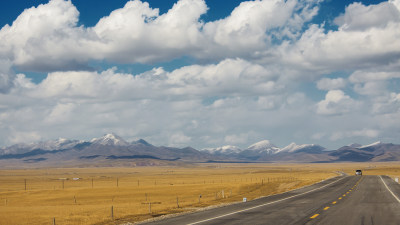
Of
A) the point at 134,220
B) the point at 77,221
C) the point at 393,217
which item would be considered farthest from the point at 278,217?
the point at 77,221

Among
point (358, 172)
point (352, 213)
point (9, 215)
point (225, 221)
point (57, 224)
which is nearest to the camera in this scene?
point (225, 221)

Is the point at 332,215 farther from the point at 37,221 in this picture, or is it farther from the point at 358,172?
the point at 358,172

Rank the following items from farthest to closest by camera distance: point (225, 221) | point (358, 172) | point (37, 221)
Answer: point (358, 172) < point (37, 221) < point (225, 221)

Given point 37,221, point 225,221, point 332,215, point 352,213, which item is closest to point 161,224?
point 225,221

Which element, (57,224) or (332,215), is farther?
(57,224)

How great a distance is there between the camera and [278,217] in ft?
82.5

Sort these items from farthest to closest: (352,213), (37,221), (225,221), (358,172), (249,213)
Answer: (358,172) → (37,221) → (249,213) → (352,213) → (225,221)

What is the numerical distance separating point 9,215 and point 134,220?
A: 21.5 m

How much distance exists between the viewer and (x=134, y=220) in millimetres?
28156

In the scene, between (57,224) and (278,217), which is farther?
(57,224)

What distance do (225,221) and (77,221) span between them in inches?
593

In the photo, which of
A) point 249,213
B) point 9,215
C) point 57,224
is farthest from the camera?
point 9,215

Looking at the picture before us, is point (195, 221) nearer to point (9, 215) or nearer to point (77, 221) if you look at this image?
point (77, 221)

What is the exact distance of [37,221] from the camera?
1473 inches
